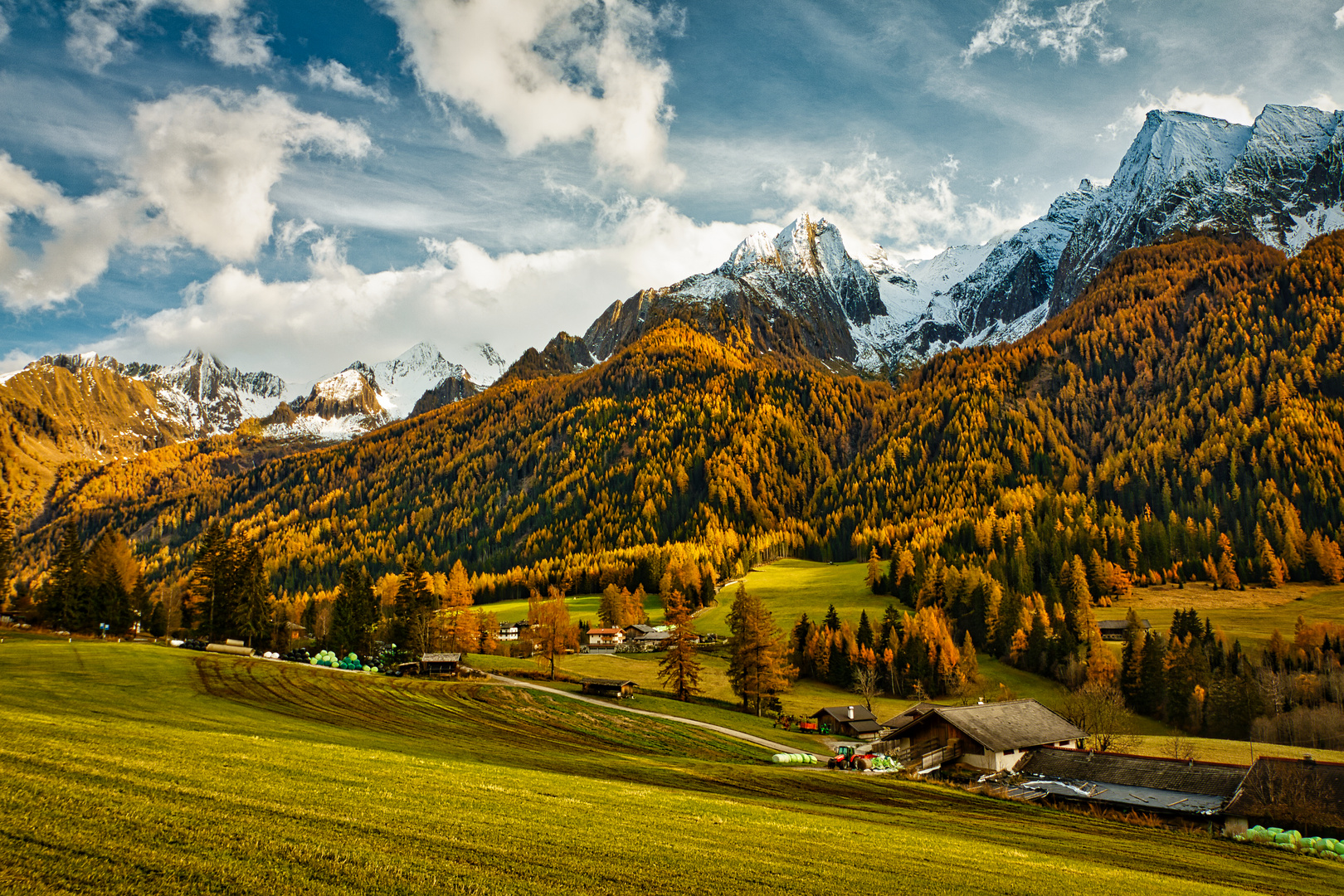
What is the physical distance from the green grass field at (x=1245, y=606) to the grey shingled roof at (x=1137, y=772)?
78.0m

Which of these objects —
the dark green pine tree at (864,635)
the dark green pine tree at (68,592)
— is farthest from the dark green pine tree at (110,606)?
the dark green pine tree at (864,635)

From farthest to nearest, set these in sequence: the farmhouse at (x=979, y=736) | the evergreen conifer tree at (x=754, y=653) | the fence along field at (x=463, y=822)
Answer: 1. the evergreen conifer tree at (x=754, y=653)
2. the farmhouse at (x=979, y=736)
3. the fence along field at (x=463, y=822)

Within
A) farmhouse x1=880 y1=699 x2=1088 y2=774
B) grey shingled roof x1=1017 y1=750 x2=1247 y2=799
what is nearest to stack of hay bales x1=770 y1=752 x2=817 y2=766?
farmhouse x1=880 y1=699 x2=1088 y2=774

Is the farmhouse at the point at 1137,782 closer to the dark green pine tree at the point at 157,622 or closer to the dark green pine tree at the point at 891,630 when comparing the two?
the dark green pine tree at the point at 891,630

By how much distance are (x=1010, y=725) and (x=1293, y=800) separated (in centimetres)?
2202

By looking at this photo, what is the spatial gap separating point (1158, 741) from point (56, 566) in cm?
14477

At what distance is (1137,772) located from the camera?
178ft

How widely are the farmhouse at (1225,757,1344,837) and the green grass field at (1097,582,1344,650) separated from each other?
8301cm

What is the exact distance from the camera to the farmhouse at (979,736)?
203 feet

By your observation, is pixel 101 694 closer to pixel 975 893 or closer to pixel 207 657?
pixel 207 657

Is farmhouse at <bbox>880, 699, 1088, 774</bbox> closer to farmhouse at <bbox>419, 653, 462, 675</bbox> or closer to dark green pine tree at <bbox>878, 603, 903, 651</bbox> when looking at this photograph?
dark green pine tree at <bbox>878, 603, 903, 651</bbox>

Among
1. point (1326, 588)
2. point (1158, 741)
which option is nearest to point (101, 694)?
point (1158, 741)

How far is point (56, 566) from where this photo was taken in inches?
3937

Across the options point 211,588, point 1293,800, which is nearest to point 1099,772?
point 1293,800
